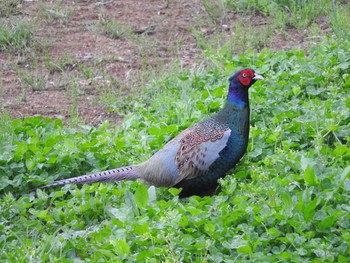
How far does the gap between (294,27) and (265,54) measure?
1.09 metres

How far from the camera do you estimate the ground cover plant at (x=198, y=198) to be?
420cm

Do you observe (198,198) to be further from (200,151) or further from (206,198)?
(200,151)

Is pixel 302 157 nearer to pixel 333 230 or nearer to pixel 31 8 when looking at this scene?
pixel 333 230

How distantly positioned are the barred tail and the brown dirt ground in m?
1.58

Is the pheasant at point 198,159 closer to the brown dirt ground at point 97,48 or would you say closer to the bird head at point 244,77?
the bird head at point 244,77

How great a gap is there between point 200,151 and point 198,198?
0.45 metres

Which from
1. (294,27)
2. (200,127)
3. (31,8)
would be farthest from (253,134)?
(31,8)

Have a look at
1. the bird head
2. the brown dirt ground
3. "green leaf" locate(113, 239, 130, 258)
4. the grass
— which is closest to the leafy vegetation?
"green leaf" locate(113, 239, 130, 258)

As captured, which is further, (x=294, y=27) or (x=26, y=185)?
(x=294, y=27)

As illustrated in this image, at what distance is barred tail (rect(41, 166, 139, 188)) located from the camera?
5.31 m

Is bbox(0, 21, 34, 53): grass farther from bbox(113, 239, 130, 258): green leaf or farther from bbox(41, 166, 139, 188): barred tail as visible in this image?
bbox(113, 239, 130, 258): green leaf

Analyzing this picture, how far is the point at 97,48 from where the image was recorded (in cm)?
820

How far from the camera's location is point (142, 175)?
533cm

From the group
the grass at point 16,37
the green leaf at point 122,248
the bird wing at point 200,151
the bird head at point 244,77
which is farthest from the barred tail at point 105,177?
the grass at point 16,37
